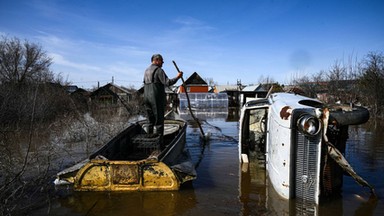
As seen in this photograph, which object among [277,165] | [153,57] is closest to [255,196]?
[277,165]

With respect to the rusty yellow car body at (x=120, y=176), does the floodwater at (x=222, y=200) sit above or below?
below

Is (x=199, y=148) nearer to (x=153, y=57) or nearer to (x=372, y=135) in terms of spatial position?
(x=153, y=57)

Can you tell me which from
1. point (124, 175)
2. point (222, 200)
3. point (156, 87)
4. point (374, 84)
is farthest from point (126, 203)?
point (374, 84)

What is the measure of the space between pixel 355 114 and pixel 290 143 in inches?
43.3

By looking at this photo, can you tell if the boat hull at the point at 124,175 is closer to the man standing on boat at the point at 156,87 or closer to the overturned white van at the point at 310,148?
the man standing on boat at the point at 156,87

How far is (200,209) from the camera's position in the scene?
15.0 feet

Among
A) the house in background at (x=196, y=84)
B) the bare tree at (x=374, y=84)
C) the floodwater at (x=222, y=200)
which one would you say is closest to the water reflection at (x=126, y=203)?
the floodwater at (x=222, y=200)

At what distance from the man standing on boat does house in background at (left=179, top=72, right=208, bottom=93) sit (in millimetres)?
41789

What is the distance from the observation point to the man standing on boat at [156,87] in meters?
6.30

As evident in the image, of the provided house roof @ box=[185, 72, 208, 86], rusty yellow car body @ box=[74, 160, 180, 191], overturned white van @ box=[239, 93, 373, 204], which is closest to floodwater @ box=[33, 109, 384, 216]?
rusty yellow car body @ box=[74, 160, 180, 191]

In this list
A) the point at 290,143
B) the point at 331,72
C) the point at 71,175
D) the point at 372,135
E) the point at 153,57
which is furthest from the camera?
the point at 331,72

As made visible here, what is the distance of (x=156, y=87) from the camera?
6363 mm

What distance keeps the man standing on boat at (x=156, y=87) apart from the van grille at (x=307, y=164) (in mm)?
3266

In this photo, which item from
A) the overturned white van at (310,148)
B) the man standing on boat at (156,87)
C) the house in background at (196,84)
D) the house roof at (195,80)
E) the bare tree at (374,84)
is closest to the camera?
the overturned white van at (310,148)
